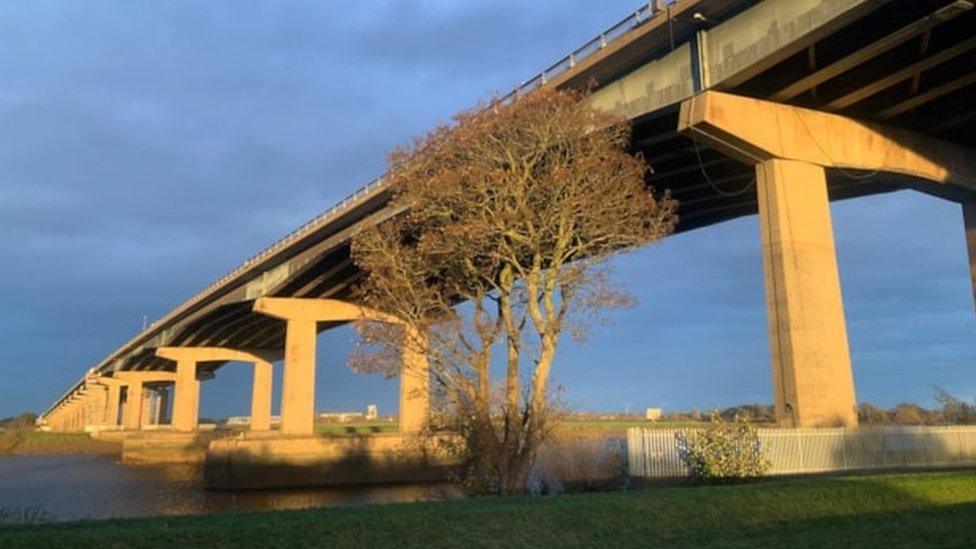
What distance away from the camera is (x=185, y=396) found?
9669 centimetres

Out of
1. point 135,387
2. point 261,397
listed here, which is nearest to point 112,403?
point 135,387

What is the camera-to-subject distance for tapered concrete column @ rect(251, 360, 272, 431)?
3696 inches

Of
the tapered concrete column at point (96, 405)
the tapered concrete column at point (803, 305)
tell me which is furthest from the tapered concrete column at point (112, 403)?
the tapered concrete column at point (803, 305)

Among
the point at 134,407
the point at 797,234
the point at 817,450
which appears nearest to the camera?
the point at 817,450

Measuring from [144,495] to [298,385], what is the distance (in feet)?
61.1

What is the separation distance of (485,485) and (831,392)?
12.7 metres

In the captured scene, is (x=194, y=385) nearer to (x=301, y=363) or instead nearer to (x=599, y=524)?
(x=301, y=363)

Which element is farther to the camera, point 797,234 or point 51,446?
point 51,446

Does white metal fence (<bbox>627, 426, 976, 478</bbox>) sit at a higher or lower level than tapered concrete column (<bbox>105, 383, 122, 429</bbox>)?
lower

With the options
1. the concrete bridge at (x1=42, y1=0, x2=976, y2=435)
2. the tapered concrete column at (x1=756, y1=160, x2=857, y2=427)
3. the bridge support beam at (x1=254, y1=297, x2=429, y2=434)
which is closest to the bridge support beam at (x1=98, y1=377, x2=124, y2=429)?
the bridge support beam at (x1=254, y1=297, x2=429, y2=434)

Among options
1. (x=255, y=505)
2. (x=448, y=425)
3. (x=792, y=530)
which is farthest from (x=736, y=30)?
(x=255, y=505)

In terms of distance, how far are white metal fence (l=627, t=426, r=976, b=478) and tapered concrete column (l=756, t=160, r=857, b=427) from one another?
119 cm

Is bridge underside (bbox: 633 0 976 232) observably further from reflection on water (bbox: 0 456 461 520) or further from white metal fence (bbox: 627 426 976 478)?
reflection on water (bbox: 0 456 461 520)

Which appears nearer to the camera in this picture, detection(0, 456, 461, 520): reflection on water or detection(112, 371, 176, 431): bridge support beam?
detection(0, 456, 461, 520): reflection on water
